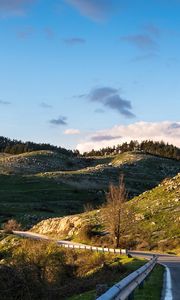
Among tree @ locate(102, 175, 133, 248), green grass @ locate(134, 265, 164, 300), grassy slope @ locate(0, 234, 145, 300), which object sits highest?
tree @ locate(102, 175, 133, 248)

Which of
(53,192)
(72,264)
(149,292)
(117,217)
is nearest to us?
(149,292)

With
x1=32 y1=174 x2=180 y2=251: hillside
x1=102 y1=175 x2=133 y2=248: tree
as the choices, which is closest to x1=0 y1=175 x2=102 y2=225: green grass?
x1=32 y1=174 x2=180 y2=251: hillside

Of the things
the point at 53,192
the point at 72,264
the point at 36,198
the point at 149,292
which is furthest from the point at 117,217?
the point at 53,192

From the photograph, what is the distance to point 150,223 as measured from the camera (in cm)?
7450

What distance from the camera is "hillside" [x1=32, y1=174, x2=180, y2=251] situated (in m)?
67.8

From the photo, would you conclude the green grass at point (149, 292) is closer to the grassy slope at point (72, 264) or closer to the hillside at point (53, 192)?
the grassy slope at point (72, 264)

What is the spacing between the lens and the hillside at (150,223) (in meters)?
67.8

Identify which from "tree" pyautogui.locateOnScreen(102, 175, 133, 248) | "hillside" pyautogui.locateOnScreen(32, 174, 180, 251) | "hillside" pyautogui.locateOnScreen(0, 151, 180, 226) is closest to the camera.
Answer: "hillside" pyautogui.locateOnScreen(32, 174, 180, 251)

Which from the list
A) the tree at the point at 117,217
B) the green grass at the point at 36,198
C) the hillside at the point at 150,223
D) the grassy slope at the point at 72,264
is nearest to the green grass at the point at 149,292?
the grassy slope at the point at 72,264

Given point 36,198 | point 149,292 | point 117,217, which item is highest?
point 36,198

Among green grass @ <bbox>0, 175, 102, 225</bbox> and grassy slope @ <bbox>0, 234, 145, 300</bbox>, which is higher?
green grass @ <bbox>0, 175, 102, 225</bbox>

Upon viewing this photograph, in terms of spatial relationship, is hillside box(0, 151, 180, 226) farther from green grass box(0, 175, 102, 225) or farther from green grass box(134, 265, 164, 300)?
green grass box(134, 265, 164, 300)

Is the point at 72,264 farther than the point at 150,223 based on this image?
No

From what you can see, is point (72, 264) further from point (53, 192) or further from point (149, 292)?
point (53, 192)
